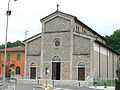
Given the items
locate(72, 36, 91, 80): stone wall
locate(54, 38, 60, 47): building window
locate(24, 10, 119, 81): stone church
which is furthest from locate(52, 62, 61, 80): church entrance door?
locate(54, 38, 60, 47): building window

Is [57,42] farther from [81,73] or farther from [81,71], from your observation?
[81,73]

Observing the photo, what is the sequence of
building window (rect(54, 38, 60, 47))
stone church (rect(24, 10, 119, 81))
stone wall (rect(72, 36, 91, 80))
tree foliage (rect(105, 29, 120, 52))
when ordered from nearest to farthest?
stone wall (rect(72, 36, 91, 80)) < stone church (rect(24, 10, 119, 81)) < building window (rect(54, 38, 60, 47)) < tree foliage (rect(105, 29, 120, 52))

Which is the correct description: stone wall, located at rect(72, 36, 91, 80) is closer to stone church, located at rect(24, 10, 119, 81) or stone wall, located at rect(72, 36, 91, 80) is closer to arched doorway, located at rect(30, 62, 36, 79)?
stone church, located at rect(24, 10, 119, 81)

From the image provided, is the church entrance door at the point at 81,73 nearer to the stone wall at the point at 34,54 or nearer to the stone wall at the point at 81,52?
the stone wall at the point at 81,52

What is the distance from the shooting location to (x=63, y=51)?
149 feet

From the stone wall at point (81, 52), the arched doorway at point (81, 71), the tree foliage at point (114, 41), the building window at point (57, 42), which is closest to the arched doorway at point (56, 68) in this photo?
the building window at point (57, 42)

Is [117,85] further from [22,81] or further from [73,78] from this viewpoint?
[22,81]

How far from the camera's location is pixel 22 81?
1716 inches

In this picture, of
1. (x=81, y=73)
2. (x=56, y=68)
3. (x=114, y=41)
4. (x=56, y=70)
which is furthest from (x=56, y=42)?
(x=114, y=41)

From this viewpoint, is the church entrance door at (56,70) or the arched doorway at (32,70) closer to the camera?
the church entrance door at (56,70)

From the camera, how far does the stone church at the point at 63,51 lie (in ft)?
143

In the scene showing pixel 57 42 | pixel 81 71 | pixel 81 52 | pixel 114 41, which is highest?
pixel 114 41

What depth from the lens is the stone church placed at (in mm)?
43438

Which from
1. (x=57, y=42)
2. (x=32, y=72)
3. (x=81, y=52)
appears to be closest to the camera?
(x=81, y=52)
